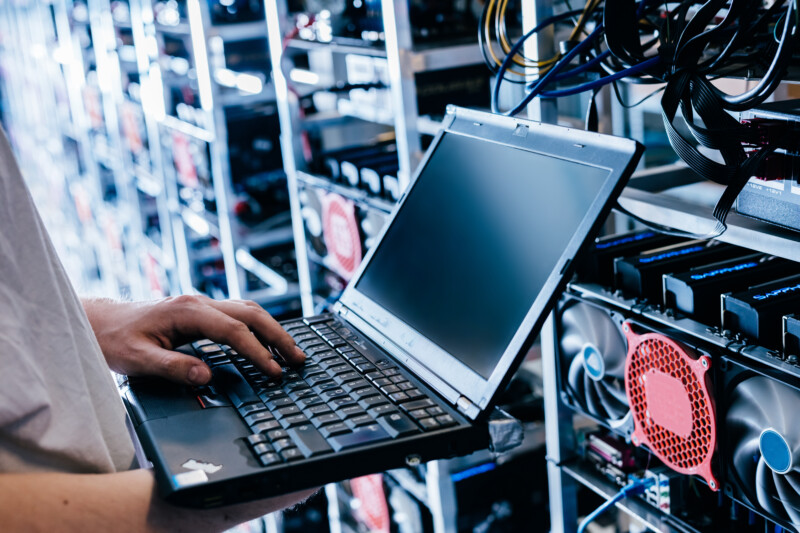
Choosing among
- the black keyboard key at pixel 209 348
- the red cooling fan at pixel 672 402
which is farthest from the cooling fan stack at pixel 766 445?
the black keyboard key at pixel 209 348

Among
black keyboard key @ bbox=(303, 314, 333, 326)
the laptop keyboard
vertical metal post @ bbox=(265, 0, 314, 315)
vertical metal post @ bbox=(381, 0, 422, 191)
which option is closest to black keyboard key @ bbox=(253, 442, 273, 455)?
the laptop keyboard

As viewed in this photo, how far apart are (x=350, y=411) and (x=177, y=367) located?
19 centimetres

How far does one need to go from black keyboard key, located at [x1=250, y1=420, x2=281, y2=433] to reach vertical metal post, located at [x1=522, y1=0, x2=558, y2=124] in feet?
1.71

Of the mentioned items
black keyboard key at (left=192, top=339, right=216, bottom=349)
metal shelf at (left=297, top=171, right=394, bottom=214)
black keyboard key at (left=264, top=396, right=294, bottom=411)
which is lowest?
black keyboard key at (left=264, top=396, right=294, bottom=411)

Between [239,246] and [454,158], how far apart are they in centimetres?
164

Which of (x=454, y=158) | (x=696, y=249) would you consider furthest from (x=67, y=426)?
(x=696, y=249)

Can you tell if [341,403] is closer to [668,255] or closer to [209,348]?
[209,348]

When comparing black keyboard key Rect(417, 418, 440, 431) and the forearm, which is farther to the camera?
black keyboard key Rect(417, 418, 440, 431)

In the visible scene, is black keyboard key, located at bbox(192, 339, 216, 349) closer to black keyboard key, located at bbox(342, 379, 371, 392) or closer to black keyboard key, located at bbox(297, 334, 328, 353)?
black keyboard key, located at bbox(297, 334, 328, 353)

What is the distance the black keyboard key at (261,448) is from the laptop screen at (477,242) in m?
0.20

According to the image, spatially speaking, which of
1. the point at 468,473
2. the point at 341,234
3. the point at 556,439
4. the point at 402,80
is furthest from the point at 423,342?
the point at 341,234

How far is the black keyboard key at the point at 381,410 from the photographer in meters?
0.74

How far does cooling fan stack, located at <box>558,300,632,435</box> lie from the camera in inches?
37.9

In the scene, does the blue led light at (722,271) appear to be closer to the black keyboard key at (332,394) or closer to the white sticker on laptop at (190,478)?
the black keyboard key at (332,394)
